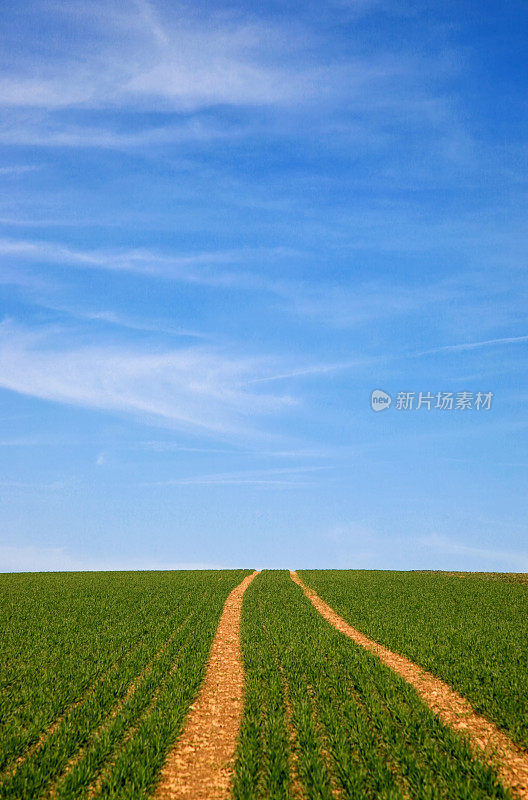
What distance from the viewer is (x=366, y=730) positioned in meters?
11.4

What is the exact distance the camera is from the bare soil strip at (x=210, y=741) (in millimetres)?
9484

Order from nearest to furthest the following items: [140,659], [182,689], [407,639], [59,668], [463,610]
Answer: [182,689], [59,668], [140,659], [407,639], [463,610]

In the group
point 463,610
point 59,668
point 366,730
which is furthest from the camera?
point 463,610

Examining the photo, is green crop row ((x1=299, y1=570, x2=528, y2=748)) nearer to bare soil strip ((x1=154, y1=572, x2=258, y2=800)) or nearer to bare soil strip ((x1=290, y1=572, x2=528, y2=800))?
bare soil strip ((x1=290, y1=572, x2=528, y2=800))

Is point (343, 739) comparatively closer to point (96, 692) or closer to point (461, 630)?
point (96, 692)

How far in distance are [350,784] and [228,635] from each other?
13.6 meters

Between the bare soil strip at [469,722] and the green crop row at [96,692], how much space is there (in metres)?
6.75

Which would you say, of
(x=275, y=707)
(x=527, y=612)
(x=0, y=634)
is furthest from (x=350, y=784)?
(x=527, y=612)

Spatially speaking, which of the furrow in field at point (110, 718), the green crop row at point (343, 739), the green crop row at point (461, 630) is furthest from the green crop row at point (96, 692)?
the green crop row at point (461, 630)

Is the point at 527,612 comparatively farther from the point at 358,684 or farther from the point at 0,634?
the point at 0,634

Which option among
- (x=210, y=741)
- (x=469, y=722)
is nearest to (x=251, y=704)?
(x=210, y=741)

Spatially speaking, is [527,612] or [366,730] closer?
[366,730]

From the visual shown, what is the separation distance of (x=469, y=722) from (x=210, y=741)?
259 inches

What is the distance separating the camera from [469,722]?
12.5m
